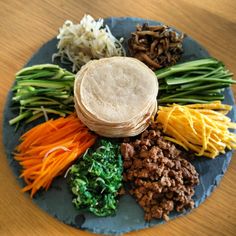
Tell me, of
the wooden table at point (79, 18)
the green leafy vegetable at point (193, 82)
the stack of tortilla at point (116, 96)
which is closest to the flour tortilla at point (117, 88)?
the stack of tortilla at point (116, 96)

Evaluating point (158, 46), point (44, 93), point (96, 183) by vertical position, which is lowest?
point (96, 183)

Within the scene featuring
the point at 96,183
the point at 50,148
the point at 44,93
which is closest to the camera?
the point at 96,183

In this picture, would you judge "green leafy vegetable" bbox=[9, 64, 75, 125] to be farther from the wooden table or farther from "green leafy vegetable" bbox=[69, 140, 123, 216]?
"green leafy vegetable" bbox=[69, 140, 123, 216]

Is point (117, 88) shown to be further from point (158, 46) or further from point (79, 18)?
point (79, 18)

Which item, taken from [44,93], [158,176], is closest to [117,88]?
[44,93]

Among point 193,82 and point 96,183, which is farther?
point 193,82

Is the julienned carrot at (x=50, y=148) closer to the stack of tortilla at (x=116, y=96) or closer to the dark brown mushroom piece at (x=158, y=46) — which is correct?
the stack of tortilla at (x=116, y=96)

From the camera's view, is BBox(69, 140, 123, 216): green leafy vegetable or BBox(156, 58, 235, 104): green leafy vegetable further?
BBox(156, 58, 235, 104): green leafy vegetable

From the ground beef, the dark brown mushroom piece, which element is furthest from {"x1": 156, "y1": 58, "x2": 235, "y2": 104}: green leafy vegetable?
the ground beef
